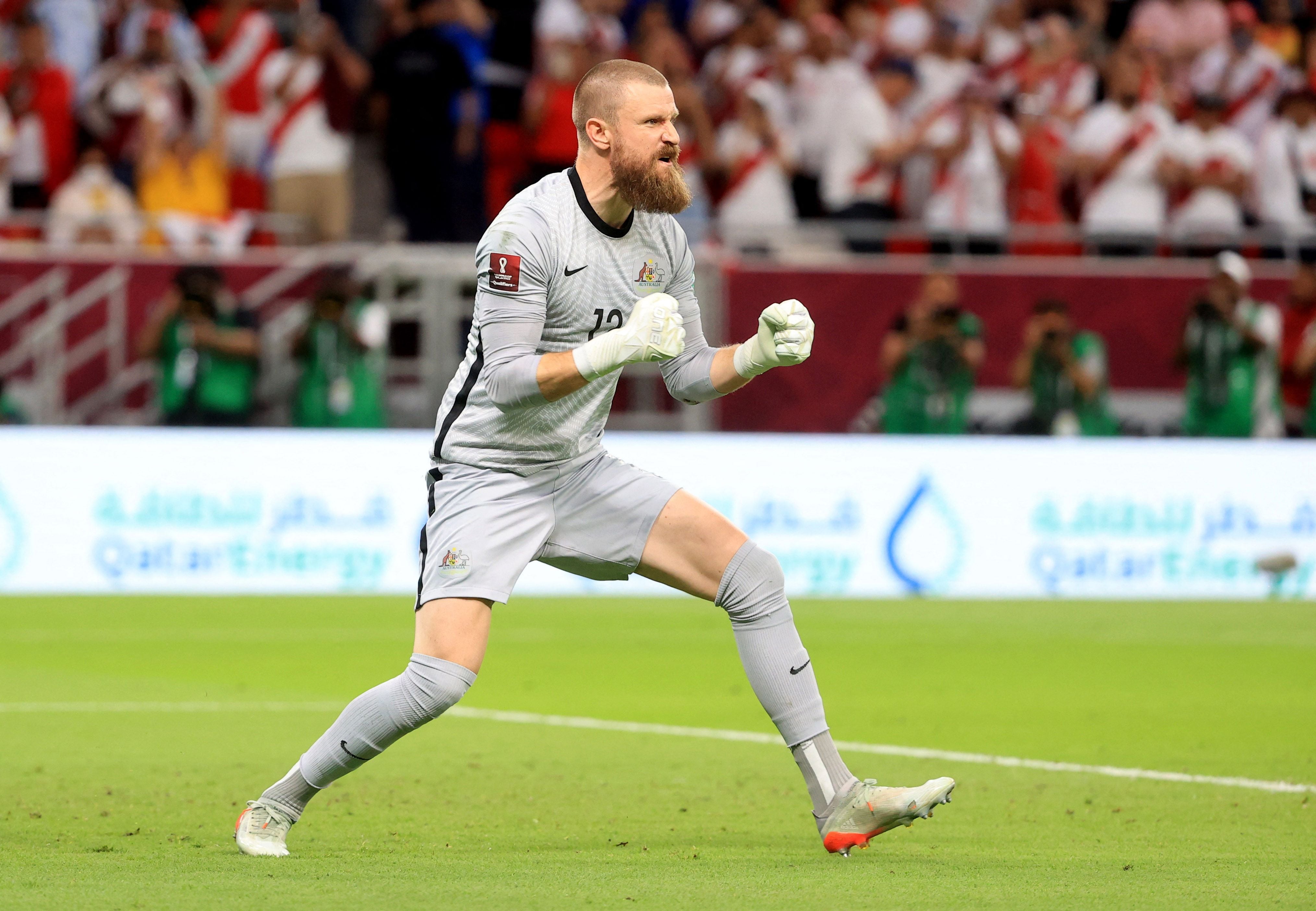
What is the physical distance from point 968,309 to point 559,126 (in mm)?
3961

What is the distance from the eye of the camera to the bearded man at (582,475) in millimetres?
5734

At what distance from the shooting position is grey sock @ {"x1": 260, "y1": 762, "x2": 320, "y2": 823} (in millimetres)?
5836

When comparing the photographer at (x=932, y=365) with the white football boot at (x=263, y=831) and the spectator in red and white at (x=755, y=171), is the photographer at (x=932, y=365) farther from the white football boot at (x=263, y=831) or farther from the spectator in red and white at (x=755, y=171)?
the white football boot at (x=263, y=831)

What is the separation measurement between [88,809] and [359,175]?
37.0 ft

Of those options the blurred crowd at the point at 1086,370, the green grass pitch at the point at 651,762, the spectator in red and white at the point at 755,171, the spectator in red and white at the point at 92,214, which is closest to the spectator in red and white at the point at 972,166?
the blurred crowd at the point at 1086,370

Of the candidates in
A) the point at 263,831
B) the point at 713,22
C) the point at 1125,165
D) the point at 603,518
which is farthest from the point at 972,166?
the point at 263,831

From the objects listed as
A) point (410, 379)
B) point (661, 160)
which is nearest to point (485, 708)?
point (661, 160)

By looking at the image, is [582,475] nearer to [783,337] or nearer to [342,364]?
[783,337]

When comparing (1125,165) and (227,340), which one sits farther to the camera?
Answer: (1125,165)

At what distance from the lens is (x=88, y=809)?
6.68 meters

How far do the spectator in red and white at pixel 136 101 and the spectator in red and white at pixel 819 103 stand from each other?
534 cm

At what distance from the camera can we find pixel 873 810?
18.9ft

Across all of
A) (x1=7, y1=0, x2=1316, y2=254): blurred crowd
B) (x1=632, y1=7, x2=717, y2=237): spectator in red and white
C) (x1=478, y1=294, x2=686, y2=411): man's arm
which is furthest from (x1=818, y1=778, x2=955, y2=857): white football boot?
(x1=7, y1=0, x2=1316, y2=254): blurred crowd

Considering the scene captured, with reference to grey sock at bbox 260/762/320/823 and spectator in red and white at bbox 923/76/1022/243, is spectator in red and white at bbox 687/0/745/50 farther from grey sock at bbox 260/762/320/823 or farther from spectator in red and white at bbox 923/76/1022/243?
grey sock at bbox 260/762/320/823
